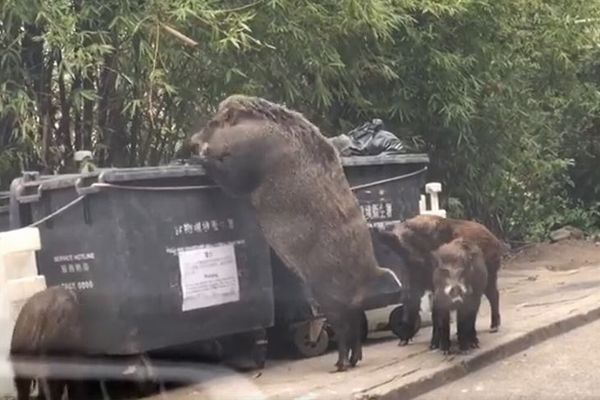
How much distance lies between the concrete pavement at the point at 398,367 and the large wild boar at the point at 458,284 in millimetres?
256

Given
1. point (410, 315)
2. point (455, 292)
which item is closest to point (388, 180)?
point (410, 315)

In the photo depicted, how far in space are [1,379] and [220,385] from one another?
54.9 inches

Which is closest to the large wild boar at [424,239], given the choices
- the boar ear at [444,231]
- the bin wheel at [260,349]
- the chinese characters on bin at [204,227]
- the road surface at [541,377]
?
the boar ear at [444,231]

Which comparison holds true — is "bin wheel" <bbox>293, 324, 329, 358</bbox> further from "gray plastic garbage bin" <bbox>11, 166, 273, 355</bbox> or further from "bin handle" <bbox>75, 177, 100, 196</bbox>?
"bin handle" <bbox>75, 177, 100, 196</bbox>

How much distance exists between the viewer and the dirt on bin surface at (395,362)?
25.3ft

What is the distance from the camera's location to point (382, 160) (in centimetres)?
957

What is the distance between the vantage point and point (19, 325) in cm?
719

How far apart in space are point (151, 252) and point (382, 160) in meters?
2.67

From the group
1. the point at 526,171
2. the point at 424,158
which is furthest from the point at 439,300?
the point at 526,171

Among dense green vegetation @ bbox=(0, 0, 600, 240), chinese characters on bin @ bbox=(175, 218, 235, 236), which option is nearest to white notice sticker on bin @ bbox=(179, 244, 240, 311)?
chinese characters on bin @ bbox=(175, 218, 235, 236)

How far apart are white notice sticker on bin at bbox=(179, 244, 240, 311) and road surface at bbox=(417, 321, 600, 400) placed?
146 cm

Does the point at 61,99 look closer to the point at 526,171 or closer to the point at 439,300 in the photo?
the point at 439,300

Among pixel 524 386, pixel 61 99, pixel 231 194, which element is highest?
pixel 61 99

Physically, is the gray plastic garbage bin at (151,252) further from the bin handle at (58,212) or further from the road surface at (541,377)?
the road surface at (541,377)
